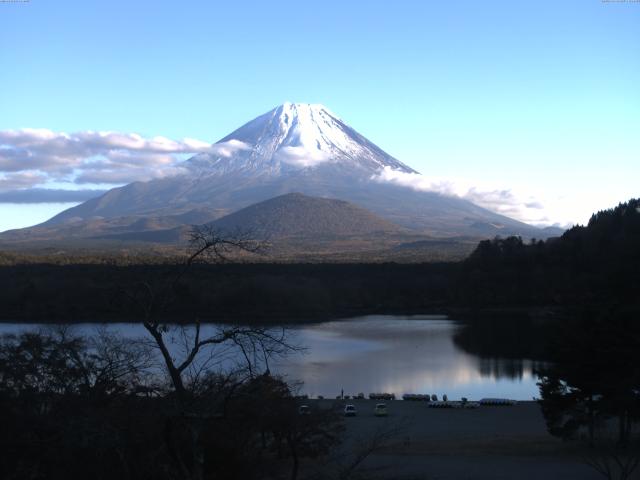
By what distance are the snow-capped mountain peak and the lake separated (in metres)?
106

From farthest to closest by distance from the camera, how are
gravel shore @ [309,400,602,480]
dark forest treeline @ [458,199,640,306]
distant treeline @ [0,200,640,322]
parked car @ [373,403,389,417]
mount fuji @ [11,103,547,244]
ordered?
mount fuji @ [11,103,547,244], dark forest treeline @ [458,199,640,306], distant treeline @ [0,200,640,322], parked car @ [373,403,389,417], gravel shore @ [309,400,602,480]

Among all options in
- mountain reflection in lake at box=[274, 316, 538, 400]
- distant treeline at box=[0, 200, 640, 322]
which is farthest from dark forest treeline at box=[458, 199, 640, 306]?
mountain reflection in lake at box=[274, 316, 538, 400]

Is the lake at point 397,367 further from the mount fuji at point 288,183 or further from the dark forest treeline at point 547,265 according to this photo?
the mount fuji at point 288,183

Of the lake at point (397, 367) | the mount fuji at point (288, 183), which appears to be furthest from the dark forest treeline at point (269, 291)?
the mount fuji at point (288, 183)

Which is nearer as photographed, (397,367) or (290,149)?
(397,367)

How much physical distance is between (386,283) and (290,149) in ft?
295

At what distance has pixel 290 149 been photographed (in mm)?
133125

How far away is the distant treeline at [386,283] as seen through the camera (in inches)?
1309

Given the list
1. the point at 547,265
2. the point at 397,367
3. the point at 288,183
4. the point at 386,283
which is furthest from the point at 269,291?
the point at 288,183

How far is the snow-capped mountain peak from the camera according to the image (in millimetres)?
134625

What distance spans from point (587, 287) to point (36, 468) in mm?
35276

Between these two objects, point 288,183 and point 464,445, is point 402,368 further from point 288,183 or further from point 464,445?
point 288,183

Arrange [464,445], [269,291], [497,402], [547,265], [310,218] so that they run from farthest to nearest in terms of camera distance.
Answer: [310,218]
[547,265]
[269,291]
[497,402]
[464,445]

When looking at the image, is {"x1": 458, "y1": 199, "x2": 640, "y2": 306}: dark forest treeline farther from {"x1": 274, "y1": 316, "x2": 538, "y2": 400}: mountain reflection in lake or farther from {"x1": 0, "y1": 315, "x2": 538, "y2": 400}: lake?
{"x1": 274, "y1": 316, "x2": 538, "y2": 400}: mountain reflection in lake
